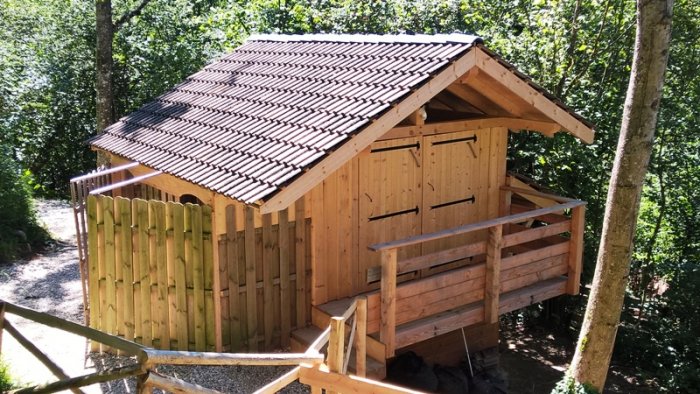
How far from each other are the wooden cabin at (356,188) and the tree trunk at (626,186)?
47.1 inches

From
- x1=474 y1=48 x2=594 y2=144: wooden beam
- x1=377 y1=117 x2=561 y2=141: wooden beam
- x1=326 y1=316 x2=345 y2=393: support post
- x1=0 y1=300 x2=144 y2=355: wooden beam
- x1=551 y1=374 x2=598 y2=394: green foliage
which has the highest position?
x1=474 y1=48 x2=594 y2=144: wooden beam

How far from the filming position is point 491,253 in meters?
8.54

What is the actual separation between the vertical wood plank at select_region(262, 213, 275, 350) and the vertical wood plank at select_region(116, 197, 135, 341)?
1487 mm

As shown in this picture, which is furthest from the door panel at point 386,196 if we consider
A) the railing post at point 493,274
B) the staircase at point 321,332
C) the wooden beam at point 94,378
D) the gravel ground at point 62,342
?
the wooden beam at point 94,378

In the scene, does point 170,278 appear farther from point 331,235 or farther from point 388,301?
point 388,301

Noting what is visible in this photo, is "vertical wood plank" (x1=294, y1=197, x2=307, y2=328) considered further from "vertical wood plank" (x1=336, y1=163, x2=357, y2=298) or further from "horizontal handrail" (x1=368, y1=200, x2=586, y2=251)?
"horizontal handrail" (x1=368, y1=200, x2=586, y2=251)

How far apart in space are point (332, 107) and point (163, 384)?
14.0 feet

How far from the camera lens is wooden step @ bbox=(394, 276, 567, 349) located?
316 inches

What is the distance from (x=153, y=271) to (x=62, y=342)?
1.67 meters

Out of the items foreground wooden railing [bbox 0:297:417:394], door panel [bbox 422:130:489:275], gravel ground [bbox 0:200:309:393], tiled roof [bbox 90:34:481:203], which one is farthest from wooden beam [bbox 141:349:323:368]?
door panel [bbox 422:130:489:275]

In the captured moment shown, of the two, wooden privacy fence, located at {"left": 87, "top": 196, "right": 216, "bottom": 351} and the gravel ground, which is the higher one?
wooden privacy fence, located at {"left": 87, "top": 196, "right": 216, "bottom": 351}

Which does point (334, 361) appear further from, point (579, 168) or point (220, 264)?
point (579, 168)

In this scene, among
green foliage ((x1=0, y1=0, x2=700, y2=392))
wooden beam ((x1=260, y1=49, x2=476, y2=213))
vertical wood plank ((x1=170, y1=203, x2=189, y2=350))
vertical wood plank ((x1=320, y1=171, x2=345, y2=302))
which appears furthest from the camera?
green foliage ((x1=0, y1=0, x2=700, y2=392))

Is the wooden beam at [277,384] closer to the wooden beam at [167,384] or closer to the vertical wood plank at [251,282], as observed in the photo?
the wooden beam at [167,384]
